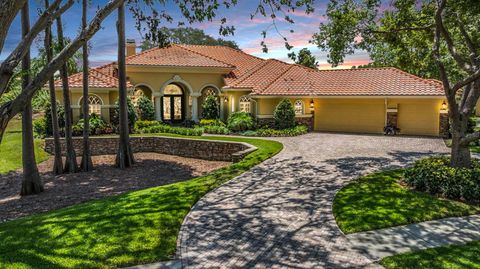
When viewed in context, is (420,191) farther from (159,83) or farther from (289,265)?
(159,83)

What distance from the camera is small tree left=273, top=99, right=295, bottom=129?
82.4 ft

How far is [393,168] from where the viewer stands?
1391 cm

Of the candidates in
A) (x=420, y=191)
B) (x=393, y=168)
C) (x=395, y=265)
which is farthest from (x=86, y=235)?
(x=393, y=168)

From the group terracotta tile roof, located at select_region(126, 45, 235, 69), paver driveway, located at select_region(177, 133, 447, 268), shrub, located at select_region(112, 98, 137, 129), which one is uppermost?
terracotta tile roof, located at select_region(126, 45, 235, 69)

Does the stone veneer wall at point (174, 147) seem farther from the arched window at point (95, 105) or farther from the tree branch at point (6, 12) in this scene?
the tree branch at point (6, 12)

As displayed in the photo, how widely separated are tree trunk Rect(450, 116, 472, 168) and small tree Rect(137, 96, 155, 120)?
69.2ft

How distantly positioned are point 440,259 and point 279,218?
139 inches

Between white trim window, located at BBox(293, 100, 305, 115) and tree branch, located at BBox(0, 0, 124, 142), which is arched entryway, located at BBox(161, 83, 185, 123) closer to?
white trim window, located at BBox(293, 100, 305, 115)

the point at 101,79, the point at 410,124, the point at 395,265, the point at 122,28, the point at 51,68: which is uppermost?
the point at 122,28

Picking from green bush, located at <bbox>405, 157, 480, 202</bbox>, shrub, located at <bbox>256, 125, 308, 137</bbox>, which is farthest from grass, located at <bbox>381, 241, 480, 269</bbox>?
shrub, located at <bbox>256, 125, 308, 137</bbox>

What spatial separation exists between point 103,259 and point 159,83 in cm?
2365

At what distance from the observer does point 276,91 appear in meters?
26.3

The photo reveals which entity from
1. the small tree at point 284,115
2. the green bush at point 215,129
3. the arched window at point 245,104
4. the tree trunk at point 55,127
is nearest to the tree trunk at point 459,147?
the small tree at point 284,115

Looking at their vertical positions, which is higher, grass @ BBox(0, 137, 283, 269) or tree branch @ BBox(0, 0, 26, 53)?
tree branch @ BBox(0, 0, 26, 53)
